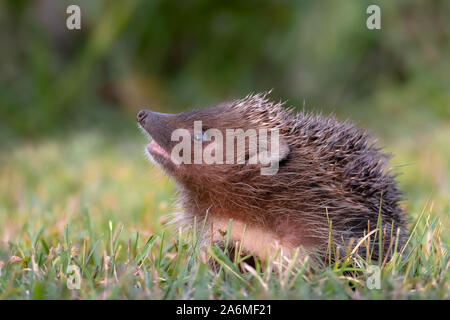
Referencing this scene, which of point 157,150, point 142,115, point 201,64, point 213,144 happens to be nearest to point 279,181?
point 213,144

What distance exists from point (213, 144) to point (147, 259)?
980mm

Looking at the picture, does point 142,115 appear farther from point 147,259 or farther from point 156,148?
point 147,259

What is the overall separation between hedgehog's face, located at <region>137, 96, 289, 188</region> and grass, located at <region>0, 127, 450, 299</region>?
0.46 meters

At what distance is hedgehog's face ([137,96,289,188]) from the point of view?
4121 mm

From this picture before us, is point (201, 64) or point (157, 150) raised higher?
point (201, 64)

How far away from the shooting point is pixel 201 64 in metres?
12.0

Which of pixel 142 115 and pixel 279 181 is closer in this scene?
pixel 279 181

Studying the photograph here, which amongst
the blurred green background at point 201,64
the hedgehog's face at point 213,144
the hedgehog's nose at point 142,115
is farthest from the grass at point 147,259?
the blurred green background at point 201,64

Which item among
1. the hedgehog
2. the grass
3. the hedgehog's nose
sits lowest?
the grass

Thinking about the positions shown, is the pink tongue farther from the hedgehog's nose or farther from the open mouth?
the hedgehog's nose

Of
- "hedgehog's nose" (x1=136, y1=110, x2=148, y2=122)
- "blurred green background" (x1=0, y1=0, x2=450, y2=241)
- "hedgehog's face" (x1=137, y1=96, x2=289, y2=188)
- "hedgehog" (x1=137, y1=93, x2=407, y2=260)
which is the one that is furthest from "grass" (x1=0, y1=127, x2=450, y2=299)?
"blurred green background" (x1=0, y1=0, x2=450, y2=241)

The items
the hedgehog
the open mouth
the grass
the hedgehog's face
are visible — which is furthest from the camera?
the open mouth
